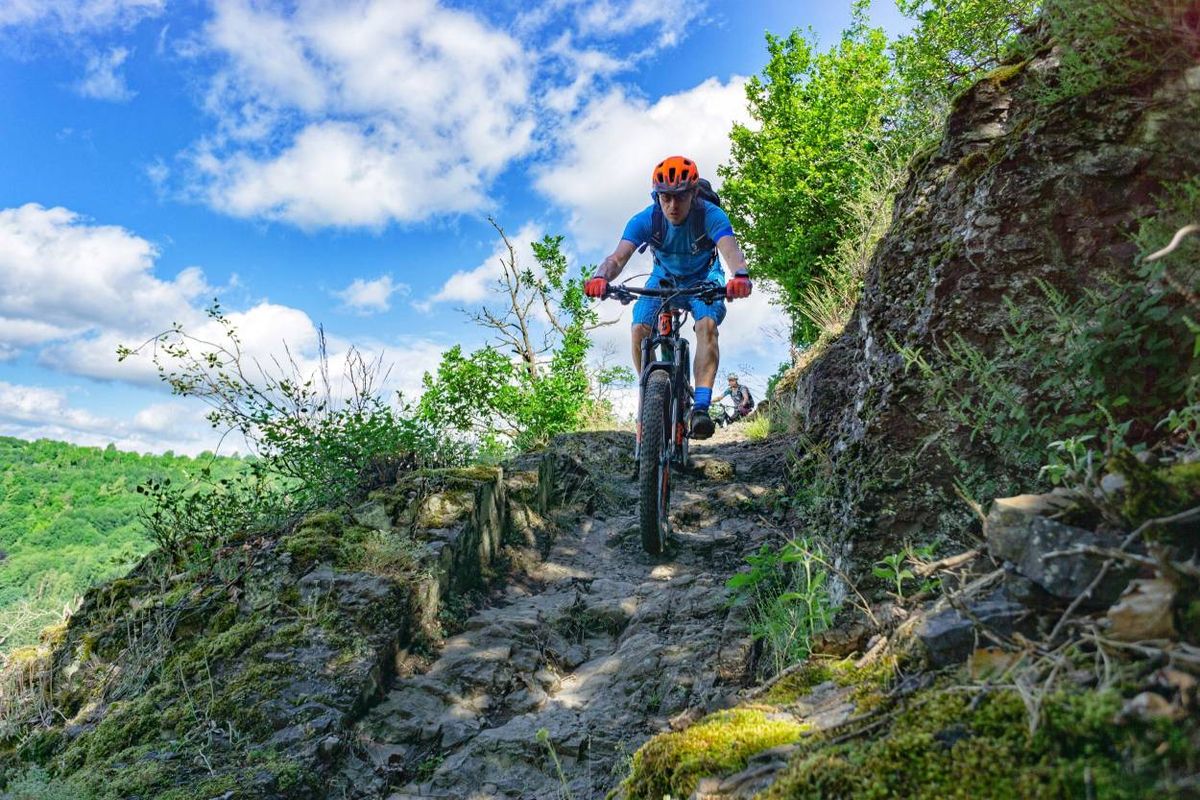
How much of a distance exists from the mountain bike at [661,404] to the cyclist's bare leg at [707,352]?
129mm

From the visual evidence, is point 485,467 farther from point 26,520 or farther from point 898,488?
point 26,520

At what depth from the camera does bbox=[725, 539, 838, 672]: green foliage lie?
2932 millimetres

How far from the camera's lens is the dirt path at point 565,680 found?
10.3 ft

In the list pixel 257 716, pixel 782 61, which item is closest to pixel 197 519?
pixel 257 716

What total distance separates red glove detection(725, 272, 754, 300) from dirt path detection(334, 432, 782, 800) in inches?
82.9

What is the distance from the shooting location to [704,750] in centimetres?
175

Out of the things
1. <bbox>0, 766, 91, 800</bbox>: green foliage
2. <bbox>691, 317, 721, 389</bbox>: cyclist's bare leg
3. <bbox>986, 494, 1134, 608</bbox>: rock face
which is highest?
<bbox>691, 317, 721, 389</bbox>: cyclist's bare leg

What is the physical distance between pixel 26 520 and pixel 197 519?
63.9 meters

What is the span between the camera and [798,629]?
10.7 ft

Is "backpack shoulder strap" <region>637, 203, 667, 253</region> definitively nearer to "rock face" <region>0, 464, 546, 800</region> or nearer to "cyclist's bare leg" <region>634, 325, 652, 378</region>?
"cyclist's bare leg" <region>634, 325, 652, 378</region>

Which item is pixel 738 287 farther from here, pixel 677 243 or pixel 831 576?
pixel 831 576

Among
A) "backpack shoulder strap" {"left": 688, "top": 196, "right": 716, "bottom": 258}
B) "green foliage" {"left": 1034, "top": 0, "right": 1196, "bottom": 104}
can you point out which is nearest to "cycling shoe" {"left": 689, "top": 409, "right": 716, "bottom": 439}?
"backpack shoulder strap" {"left": 688, "top": 196, "right": 716, "bottom": 258}

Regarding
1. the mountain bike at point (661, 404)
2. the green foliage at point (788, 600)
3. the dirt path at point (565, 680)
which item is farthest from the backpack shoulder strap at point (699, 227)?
the green foliage at point (788, 600)

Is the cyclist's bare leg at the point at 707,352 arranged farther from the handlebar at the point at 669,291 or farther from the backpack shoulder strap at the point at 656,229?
the backpack shoulder strap at the point at 656,229
